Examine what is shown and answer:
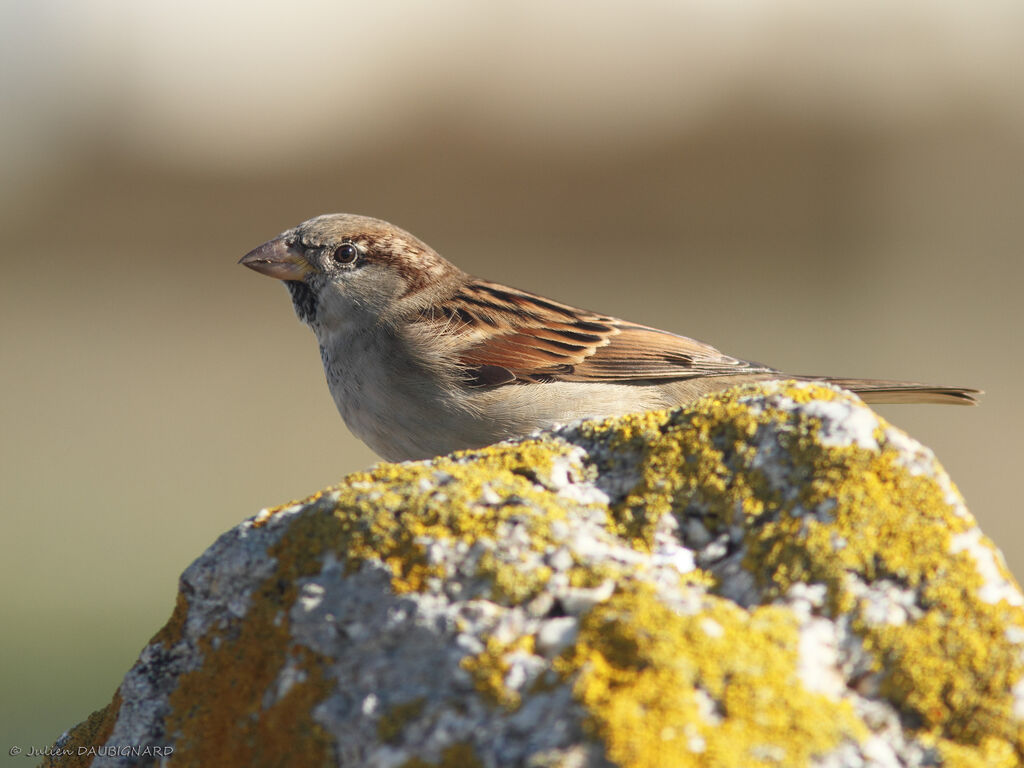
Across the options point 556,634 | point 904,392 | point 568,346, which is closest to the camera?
point 556,634

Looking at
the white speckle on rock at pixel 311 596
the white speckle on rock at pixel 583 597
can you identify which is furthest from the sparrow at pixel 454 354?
the white speckle on rock at pixel 583 597

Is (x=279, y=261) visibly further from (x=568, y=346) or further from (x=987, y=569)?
(x=987, y=569)

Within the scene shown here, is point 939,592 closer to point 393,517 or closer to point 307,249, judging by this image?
point 393,517

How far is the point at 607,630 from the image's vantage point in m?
1.37

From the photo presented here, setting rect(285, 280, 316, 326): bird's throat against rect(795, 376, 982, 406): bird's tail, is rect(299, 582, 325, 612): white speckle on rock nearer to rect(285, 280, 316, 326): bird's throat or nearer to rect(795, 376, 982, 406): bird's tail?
rect(795, 376, 982, 406): bird's tail

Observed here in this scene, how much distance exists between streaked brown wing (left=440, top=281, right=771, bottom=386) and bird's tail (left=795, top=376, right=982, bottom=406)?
0.39m

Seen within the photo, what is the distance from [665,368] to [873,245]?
2144cm

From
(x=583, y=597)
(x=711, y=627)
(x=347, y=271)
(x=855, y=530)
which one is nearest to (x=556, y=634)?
(x=583, y=597)

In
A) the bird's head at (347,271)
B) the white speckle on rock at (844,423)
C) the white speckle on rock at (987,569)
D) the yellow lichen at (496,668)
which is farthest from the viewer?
the bird's head at (347,271)

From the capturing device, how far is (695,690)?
1293 mm

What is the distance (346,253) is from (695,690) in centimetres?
260

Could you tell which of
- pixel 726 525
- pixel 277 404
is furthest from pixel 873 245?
pixel 726 525

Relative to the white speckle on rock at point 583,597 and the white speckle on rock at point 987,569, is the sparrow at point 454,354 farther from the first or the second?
the white speckle on rock at point 583,597

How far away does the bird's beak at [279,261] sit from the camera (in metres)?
3.55
